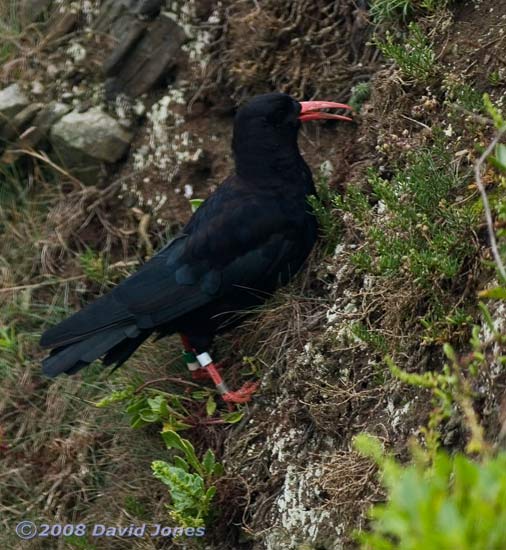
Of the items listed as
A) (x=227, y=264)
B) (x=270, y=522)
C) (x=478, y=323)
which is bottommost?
(x=270, y=522)

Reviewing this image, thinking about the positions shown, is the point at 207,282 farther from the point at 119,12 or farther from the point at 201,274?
the point at 119,12

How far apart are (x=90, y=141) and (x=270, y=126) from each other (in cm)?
143

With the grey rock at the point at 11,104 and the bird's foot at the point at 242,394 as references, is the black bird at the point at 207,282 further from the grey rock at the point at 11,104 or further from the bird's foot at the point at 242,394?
the grey rock at the point at 11,104

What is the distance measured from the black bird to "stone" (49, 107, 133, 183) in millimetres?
1277

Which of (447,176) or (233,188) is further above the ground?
(447,176)

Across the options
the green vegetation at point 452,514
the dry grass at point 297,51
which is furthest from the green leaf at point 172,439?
the green vegetation at point 452,514

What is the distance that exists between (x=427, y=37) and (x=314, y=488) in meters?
2.09

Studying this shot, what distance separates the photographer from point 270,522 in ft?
12.8

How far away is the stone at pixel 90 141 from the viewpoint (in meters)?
5.97

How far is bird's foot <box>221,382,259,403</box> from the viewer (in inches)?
176

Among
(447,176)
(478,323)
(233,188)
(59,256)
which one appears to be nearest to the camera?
(478,323)

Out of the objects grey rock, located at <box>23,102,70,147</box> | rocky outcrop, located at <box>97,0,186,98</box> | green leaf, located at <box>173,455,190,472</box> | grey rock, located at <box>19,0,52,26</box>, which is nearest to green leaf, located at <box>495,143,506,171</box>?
green leaf, located at <box>173,455,190,472</box>

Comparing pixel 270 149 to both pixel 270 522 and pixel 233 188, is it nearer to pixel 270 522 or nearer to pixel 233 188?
pixel 233 188

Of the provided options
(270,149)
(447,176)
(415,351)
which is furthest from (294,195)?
(415,351)
